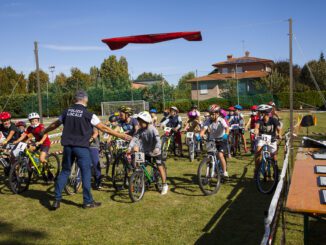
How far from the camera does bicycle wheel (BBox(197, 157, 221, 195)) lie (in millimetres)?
6871

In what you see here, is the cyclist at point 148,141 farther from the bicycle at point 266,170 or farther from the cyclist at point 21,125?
the cyclist at point 21,125

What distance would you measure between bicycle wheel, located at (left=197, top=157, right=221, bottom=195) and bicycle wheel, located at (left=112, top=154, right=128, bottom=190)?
5.67ft

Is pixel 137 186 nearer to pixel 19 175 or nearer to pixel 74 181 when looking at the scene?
pixel 74 181

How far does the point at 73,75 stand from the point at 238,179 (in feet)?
201

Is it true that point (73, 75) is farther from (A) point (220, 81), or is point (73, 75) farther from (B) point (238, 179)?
(B) point (238, 179)

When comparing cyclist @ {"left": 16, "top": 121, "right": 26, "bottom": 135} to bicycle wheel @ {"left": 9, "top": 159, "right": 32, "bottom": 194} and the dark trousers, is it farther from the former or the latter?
the dark trousers

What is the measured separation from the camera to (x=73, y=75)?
65.4m

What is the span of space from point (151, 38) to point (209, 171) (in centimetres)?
300

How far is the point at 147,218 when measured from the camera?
581 centimetres

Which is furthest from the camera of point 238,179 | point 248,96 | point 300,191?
A: point 248,96

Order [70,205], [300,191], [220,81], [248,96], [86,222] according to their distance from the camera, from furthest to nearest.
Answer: [220,81] < [248,96] < [70,205] < [86,222] < [300,191]

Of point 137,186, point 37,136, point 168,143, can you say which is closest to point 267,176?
point 137,186

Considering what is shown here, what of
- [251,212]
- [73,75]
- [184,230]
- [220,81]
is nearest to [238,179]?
[251,212]

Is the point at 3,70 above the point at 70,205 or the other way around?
above
